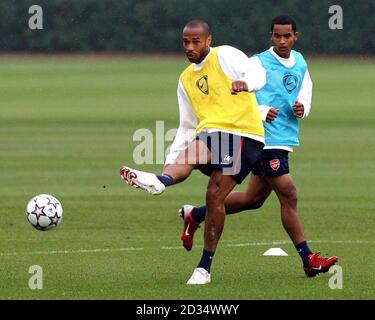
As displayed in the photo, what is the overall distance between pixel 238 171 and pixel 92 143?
1842 cm

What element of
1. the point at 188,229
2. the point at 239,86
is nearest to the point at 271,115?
the point at 239,86

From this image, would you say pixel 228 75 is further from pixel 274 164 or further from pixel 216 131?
pixel 274 164

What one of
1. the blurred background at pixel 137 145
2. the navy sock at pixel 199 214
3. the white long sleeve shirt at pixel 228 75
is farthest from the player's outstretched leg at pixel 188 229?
the white long sleeve shirt at pixel 228 75

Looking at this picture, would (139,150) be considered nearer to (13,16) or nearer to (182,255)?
(182,255)

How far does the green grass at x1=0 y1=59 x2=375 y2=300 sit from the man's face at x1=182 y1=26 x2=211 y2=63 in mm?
2023

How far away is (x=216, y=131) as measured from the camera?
494 inches

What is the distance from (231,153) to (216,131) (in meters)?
0.24

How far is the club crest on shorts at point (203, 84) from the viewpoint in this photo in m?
12.7

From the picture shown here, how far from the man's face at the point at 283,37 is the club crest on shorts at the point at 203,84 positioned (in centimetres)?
103

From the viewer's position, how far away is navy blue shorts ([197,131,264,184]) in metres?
12.5

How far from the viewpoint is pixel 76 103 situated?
1841 inches

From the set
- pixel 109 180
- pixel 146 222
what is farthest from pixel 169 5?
pixel 146 222
